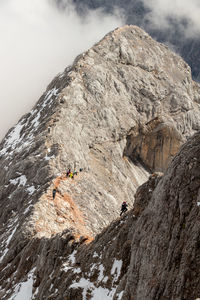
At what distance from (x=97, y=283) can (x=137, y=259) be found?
18.6 feet

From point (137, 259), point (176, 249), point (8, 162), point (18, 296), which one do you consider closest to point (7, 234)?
point (18, 296)

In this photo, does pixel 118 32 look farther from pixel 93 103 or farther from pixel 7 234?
pixel 7 234

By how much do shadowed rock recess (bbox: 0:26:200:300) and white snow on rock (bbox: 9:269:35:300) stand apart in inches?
3.8

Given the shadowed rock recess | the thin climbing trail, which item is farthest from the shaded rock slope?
the thin climbing trail

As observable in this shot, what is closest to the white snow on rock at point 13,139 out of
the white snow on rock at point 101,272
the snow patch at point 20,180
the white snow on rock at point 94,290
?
the snow patch at point 20,180

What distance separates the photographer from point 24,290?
2753 centimetres

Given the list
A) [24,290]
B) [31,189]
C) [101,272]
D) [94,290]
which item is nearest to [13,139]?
[31,189]

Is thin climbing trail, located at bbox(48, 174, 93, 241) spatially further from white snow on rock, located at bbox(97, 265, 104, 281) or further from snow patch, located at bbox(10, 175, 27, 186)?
white snow on rock, located at bbox(97, 265, 104, 281)

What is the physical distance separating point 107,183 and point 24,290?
104 feet

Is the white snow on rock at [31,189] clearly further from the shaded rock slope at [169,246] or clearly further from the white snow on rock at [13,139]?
the shaded rock slope at [169,246]

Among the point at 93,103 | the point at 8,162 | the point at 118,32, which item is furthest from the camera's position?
the point at 118,32

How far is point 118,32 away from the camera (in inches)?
3474

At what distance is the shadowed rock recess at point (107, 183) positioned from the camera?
13.2m

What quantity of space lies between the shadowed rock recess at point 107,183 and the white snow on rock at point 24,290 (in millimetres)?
97
